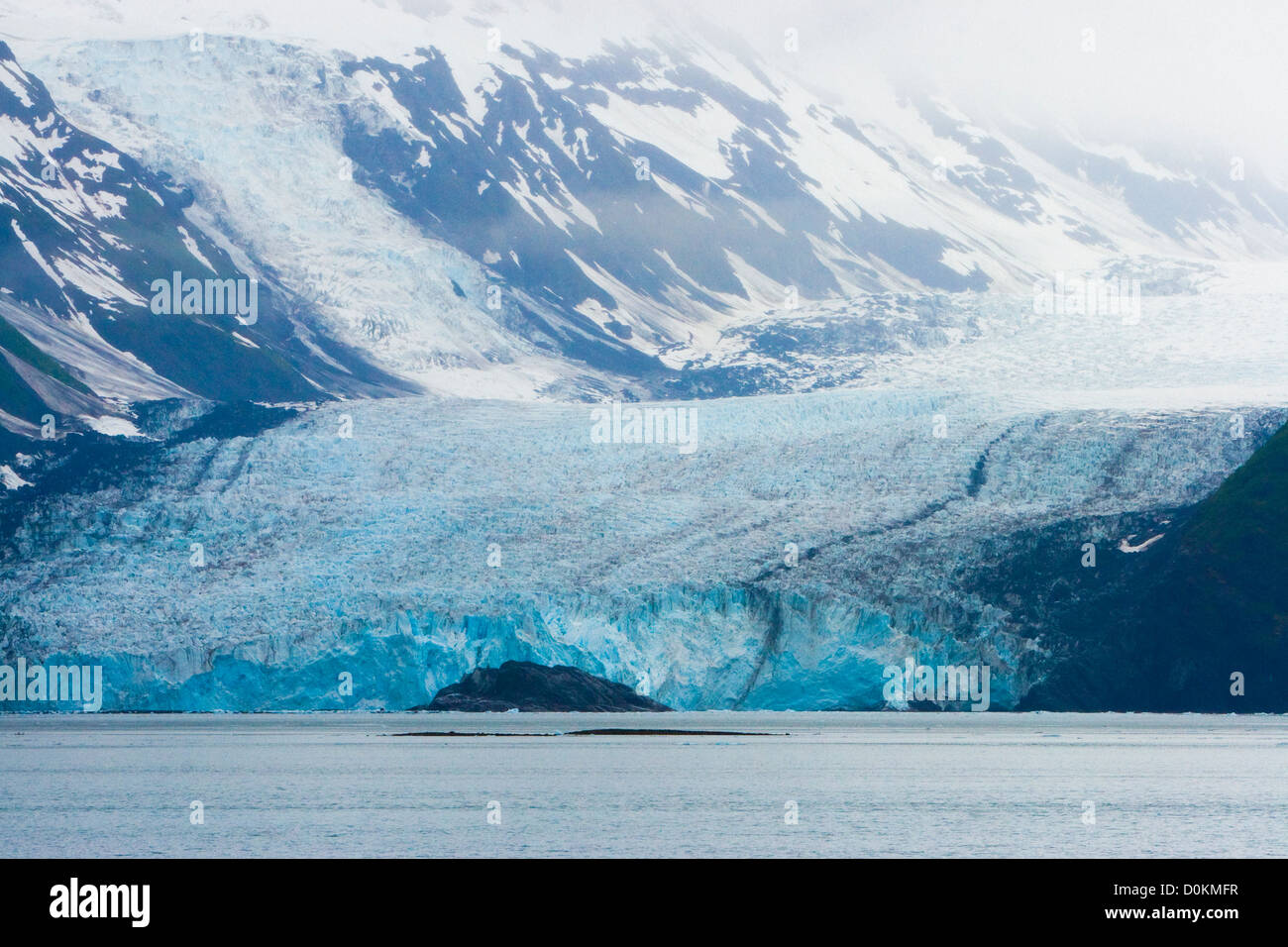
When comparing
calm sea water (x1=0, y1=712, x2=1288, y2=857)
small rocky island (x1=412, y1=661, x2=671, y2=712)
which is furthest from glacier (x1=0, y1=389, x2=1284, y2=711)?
calm sea water (x1=0, y1=712, x2=1288, y2=857)

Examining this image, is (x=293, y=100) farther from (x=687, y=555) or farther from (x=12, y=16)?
(x=687, y=555)

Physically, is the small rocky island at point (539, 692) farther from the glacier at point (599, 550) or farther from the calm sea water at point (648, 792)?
the calm sea water at point (648, 792)

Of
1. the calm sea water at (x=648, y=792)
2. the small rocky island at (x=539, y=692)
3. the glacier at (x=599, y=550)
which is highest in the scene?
the glacier at (x=599, y=550)

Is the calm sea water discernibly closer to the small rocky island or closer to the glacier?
the small rocky island

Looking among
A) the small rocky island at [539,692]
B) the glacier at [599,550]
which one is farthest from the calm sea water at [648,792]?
the glacier at [599,550]

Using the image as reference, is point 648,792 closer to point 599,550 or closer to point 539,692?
point 539,692
